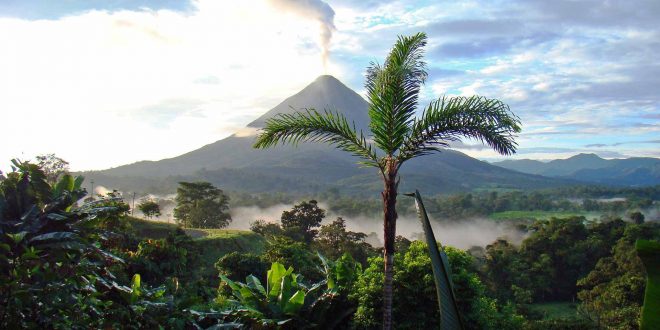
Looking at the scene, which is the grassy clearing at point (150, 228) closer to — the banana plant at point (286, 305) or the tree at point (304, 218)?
the tree at point (304, 218)

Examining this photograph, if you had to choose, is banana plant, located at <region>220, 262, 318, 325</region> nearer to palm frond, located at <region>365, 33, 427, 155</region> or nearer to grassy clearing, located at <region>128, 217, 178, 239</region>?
palm frond, located at <region>365, 33, 427, 155</region>

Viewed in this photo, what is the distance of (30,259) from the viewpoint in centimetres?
704

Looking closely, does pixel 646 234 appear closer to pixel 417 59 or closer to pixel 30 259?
pixel 417 59

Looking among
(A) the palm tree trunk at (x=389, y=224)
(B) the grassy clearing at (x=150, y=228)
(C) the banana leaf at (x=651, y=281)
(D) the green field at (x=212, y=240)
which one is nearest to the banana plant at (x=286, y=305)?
(A) the palm tree trunk at (x=389, y=224)

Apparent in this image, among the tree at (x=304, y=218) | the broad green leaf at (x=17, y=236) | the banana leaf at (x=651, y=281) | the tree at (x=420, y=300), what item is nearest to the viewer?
the banana leaf at (x=651, y=281)

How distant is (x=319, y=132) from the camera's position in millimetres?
8070

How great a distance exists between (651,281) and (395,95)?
5647 mm

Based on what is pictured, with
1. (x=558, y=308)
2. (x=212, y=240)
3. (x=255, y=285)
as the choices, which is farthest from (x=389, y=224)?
(x=558, y=308)

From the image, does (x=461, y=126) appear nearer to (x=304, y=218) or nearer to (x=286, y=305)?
(x=286, y=305)

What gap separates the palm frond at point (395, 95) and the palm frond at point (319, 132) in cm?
38

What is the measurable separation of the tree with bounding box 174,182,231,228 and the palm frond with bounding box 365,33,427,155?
4728 cm

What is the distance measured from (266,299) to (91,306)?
3854 mm

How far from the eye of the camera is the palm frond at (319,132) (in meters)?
7.96

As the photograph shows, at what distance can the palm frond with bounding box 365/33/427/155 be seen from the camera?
7.37 m
